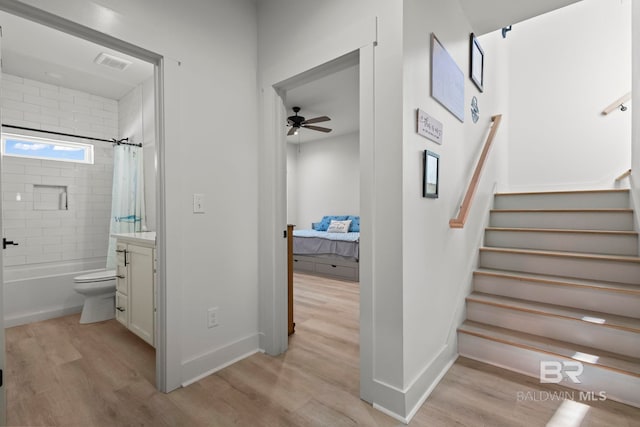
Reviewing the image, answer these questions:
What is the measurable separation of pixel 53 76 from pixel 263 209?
3135 millimetres

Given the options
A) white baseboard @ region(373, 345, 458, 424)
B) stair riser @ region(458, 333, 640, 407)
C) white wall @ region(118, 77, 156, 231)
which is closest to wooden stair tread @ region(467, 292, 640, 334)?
stair riser @ region(458, 333, 640, 407)

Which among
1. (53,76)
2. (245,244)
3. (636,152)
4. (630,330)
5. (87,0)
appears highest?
(53,76)

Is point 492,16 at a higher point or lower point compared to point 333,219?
higher

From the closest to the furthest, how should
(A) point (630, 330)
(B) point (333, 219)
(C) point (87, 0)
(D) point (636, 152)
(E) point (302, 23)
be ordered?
(C) point (87, 0)
(A) point (630, 330)
(E) point (302, 23)
(D) point (636, 152)
(B) point (333, 219)

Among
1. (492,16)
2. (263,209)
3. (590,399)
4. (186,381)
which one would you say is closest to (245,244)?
(263,209)

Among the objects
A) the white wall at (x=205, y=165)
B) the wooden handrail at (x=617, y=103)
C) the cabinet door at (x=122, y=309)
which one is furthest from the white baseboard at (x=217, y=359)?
the wooden handrail at (x=617, y=103)

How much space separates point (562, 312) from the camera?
6.75 feet

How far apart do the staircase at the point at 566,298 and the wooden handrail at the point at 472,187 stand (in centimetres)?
76

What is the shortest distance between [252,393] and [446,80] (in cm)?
234

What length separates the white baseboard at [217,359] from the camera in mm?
1841

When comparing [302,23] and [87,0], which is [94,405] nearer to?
[87,0]

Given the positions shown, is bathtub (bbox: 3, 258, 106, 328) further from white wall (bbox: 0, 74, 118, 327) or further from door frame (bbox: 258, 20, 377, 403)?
door frame (bbox: 258, 20, 377, 403)

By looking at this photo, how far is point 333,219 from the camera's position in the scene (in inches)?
255

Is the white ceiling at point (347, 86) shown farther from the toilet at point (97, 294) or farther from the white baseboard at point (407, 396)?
the toilet at point (97, 294)
